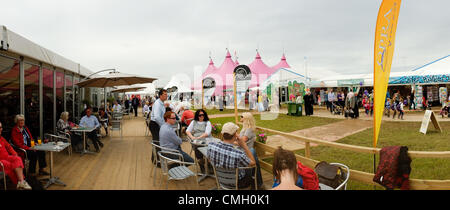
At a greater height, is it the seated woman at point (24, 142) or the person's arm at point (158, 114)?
the person's arm at point (158, 114)

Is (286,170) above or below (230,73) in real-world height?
below

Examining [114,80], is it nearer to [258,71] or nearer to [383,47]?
[383,47]

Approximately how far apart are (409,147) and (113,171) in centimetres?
651

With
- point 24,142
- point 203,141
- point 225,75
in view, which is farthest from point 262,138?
point 225,75

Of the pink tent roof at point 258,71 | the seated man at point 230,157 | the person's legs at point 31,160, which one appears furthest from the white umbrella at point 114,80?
the pink tent roof at point 258,71

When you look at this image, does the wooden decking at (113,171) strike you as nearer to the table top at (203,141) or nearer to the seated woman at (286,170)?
the table top at (203,141)

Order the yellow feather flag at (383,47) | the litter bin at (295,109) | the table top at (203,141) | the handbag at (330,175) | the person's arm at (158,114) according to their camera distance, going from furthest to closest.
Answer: the litter bin at (295,109), the person's arm at (158,114), the table top at (203,141), the yellow feather flag at (383,47), the handbag at (330,175)

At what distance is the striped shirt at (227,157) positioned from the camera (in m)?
2.78

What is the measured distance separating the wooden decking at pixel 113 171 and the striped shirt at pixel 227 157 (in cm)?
103

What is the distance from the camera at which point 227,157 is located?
2781 mm

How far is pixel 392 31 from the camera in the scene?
3.17 metres

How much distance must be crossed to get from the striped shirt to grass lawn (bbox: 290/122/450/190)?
193cm
